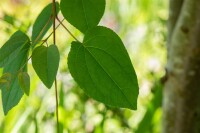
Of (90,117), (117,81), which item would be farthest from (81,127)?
(117,81)

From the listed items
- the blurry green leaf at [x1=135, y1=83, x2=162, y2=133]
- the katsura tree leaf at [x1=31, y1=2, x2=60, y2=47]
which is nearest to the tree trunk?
the blurry green leaf at [x1=135, y1=83, x2=162, y2=133]

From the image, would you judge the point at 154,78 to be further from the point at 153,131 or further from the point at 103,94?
the point at 103,94

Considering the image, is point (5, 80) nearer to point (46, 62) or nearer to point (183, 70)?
point (46, 62)

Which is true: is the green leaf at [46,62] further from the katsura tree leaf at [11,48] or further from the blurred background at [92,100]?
the blurred background at [92,100]

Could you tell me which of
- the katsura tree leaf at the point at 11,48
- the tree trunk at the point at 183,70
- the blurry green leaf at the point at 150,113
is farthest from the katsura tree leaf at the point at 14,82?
the blurry green leaf at the point at 150,113

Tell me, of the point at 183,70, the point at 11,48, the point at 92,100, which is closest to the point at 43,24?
the point at 11,48

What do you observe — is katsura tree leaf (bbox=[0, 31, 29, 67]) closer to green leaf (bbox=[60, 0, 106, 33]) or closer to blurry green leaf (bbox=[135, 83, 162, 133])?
green leaf (bbox=[60, 0, 106, 33])
